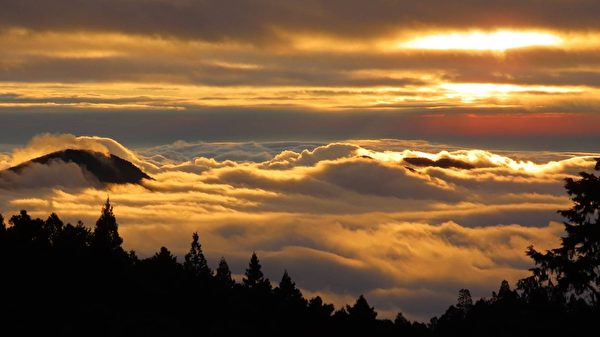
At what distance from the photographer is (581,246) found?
46.2 metres

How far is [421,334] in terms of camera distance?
85.4 meters

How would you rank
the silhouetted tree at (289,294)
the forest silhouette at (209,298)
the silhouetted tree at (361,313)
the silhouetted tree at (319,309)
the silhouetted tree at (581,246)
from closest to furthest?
the silhouetted tree at (581,246) → the forest silhouette at (209,298) → the silhouetted tree at (361,313) → the silhouetted tree at (319,309) → the silhouetted tree at (289,294)

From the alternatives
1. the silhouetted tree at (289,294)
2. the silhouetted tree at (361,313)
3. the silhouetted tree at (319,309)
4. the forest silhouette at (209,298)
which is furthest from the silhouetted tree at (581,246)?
the silhouetted tree at (289,294)

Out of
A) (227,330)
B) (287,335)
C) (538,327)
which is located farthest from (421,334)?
(538,327)

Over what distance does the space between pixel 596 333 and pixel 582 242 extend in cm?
481

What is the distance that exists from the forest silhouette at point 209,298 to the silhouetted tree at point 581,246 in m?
0.05

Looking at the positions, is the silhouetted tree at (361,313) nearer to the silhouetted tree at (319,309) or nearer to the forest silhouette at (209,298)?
the forest silhouette at (209,298)

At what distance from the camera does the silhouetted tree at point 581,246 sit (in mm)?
45750

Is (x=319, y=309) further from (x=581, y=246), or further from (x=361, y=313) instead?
(x=581, y=246)

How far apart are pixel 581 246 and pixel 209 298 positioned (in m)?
55.4

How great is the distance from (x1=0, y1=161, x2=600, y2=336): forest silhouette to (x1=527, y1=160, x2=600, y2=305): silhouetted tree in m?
0.05

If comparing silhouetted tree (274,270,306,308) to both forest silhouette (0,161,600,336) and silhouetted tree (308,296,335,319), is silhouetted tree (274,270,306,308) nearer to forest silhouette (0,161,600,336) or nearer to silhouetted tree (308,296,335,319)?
forest silhouette (0,161,600,336)

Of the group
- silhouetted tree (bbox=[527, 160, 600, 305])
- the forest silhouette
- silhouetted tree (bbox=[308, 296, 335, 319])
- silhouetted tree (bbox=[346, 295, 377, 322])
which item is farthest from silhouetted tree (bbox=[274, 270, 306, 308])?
silhouetted tree (bbox=[527, 160, 600, 305])

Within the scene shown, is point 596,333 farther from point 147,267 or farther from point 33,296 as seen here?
point 147,267
